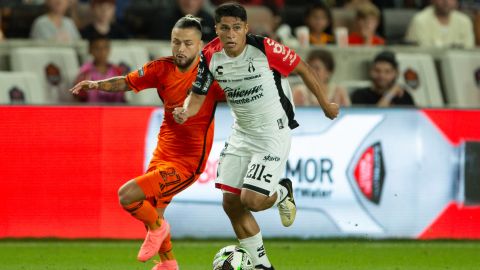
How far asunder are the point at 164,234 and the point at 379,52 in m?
6.45

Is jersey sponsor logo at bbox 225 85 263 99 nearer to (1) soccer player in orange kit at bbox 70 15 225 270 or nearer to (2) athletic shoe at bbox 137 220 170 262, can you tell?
(1) soccer player in orange kit at bbox 70 15 225 270

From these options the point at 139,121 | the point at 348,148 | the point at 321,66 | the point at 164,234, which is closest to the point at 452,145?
the point at 348,148

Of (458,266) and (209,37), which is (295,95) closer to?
(209,37)

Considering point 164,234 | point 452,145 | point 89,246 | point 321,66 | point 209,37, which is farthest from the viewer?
point 209,37

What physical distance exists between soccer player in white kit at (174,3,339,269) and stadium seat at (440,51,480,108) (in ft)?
21.3

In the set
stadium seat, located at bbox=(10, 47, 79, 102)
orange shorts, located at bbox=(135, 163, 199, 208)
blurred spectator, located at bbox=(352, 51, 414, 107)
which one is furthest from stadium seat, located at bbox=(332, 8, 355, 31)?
orange shorts, located at bbox=(135, 163, 199, 208)

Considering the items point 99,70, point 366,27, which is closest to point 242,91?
point 99,70

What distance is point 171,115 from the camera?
967 centimetres

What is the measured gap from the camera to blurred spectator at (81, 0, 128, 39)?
14709mm

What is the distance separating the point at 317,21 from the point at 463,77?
2155mm

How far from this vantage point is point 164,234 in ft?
30.7

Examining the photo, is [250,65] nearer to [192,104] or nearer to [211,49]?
[211,49]

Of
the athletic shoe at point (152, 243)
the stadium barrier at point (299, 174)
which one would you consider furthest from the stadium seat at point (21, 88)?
the athletic shoe at point (152, 243)

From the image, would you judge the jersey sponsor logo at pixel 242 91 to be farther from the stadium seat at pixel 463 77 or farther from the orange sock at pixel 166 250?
the stadium seat at pixel 463 77
